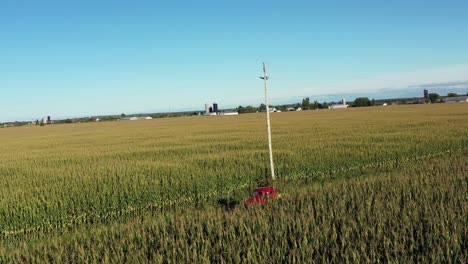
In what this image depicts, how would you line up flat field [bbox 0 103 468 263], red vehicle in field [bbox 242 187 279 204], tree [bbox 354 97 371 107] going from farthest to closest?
tree [bbox 354 97 371 107], red vehicle in field [bbox 242 187 279 204], flat field [bbox 0 103 468 263]

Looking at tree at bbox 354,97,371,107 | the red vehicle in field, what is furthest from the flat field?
tree at bbox 354,97,371,107

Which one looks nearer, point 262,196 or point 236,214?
point 236,214

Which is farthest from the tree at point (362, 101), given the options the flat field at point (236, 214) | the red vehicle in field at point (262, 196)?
the red vehicle in field at point (262, 196)

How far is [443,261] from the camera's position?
563cm

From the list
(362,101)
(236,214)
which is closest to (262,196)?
(236,214)

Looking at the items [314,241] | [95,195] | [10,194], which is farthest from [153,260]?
[10,194]

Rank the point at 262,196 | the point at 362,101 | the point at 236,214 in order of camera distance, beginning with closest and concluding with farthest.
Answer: the point at 236,214, the point at 262,196, the point at 362,101

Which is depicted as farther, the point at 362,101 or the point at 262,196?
the point at 362,101

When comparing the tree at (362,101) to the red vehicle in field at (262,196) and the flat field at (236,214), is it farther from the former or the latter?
the red vehicle in field at (262,196)

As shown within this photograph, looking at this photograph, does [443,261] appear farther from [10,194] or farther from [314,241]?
[10,194]

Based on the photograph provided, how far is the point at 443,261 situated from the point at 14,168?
75.5 feet

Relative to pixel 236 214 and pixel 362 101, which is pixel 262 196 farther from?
pixel 362 101

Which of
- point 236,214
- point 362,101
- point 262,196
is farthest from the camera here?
point 362,101

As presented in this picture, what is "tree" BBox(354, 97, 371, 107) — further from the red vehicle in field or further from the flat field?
the red vehicle in field
